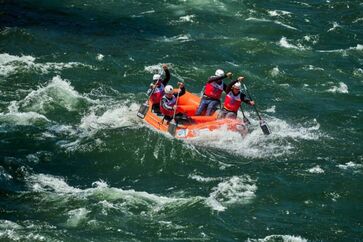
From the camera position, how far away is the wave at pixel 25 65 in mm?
27080

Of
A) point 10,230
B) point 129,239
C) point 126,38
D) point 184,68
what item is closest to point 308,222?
point 129,239

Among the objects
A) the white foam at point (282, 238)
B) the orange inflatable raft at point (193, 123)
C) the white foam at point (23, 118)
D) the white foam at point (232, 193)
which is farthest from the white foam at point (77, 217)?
the white foam at point (23, 118)

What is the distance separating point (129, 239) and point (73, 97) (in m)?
9.30

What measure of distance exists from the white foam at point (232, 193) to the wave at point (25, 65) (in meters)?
10.4

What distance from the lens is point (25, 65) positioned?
27438 mm

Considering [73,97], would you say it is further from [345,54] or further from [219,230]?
[345,54]

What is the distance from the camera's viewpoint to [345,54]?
29.8m

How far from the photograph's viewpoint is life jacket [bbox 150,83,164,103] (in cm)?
2383

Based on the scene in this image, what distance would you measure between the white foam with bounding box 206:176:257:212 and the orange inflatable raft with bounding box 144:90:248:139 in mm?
2814

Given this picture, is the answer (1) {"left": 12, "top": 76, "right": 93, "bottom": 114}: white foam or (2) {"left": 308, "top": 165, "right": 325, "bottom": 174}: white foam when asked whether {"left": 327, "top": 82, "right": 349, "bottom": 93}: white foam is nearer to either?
(2) {"left": 308, "top": 165, "right": 325, "bottom": 174}: white foam

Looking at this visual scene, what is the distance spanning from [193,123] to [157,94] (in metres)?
1.80

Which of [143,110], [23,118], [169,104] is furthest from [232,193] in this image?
[23,118]

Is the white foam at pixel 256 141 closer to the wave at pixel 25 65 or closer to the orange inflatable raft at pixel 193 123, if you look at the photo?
the orange inflatable raft at pixel 193 123

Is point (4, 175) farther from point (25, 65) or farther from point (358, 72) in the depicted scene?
point (358, 72)
